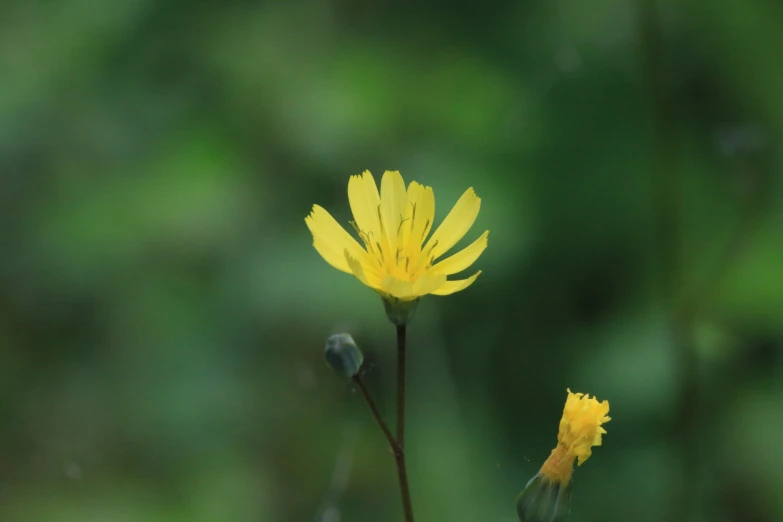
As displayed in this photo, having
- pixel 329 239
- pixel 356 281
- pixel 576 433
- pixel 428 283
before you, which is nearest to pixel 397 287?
pixel 428 283

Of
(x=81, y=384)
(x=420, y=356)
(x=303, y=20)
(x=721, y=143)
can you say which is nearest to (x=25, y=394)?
(x=81, y=384)

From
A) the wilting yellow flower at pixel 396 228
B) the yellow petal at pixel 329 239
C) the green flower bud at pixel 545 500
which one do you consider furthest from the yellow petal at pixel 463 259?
the green flower bud at pixel 545 500

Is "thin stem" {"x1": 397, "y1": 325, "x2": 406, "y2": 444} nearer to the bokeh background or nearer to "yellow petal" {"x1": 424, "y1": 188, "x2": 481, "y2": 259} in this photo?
"yellow petal" {"x1": 424, "y1": 188, "x2": 481, "y2": 259}

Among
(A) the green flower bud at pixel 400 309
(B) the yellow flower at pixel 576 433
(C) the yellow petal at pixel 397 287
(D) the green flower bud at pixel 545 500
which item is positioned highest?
(C) the yellow petal at pixel 397 287

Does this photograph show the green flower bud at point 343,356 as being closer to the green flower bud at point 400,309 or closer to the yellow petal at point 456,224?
the green flower bud at point 400,309

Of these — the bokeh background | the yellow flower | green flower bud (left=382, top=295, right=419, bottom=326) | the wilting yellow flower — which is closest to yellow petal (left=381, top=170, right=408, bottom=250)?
the wilting yellow flower

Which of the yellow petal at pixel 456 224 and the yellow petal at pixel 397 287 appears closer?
the yellow petal at pixel 397 287
